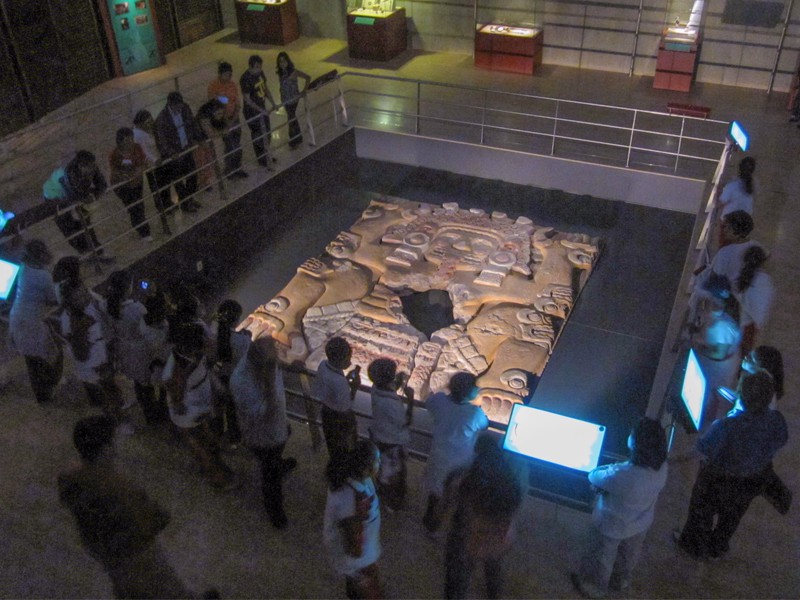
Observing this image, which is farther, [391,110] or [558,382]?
[391,110]

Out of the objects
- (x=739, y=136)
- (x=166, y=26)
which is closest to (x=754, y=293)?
(x=739, y=136)

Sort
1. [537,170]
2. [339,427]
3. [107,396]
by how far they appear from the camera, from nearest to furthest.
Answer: [339,427] → [107,396] → [537,170]

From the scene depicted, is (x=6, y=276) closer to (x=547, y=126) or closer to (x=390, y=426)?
(x=390, y=426)

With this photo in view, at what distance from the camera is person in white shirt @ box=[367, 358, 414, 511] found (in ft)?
11.6

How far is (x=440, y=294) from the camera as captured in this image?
729 cm

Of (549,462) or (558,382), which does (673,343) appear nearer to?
(558,382)

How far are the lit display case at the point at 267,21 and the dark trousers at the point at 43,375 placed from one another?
30.9 ft

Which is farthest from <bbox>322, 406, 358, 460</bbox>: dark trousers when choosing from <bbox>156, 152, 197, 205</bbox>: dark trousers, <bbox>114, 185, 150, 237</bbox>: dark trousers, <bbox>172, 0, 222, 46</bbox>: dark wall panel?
<bbox>172, 0, 222, 46</bbox>: dark wall panel

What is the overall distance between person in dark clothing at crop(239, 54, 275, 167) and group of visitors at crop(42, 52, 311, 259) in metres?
0.01

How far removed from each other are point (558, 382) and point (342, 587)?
2833mm

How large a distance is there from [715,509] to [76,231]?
5.19 meters

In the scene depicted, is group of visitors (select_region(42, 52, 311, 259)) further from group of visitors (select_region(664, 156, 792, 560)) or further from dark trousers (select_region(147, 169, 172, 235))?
group of visitors (select_region(664, 156, 792, 560))

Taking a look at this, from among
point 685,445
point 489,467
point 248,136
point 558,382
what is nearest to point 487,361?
point 558,382

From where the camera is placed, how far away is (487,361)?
6367 millimetres
